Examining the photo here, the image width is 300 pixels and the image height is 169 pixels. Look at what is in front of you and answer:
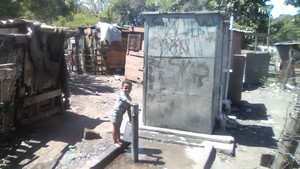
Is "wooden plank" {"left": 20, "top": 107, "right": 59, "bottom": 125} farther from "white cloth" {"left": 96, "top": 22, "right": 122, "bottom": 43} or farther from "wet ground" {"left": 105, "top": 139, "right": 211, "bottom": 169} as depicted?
"white cloth" {"left": 96, "top": 22, "right": 122, "bottom": 43}

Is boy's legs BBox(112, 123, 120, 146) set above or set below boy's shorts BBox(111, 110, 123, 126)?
below

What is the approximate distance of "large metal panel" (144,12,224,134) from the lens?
5.49 m

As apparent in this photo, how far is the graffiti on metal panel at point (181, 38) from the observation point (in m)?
5.49

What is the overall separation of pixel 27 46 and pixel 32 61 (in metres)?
0.34

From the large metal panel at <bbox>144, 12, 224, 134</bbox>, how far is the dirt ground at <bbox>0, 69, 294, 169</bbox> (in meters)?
0.96

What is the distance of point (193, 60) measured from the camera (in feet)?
18.4

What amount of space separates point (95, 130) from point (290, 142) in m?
4.30

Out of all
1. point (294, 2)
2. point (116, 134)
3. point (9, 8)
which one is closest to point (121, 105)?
point (116, 134)

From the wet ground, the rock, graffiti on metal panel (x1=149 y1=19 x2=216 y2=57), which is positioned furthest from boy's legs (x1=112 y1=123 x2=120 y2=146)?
graffiti on metal panel (x1=149 y1=19 x2=216 y2=57)

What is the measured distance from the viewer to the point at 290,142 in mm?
3115

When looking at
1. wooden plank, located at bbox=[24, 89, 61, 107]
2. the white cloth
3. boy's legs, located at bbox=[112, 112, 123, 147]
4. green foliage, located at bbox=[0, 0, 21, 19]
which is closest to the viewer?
boy's legs, located at bbox=[112, 112, 123, 147]

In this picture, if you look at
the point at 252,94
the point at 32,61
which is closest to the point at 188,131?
the point at 32,61

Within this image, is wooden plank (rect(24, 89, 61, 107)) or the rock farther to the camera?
wooden plank (rect(24, 89, 61, 107))

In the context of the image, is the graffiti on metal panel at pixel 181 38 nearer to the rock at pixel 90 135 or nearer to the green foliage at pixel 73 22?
the rock at pixel 90 135
